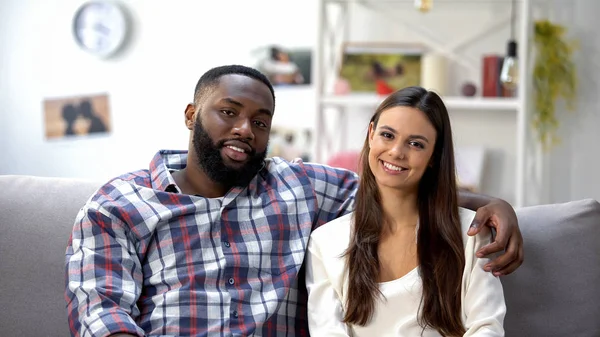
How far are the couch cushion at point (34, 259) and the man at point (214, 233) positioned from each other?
173mm

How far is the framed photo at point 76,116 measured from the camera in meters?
4.64

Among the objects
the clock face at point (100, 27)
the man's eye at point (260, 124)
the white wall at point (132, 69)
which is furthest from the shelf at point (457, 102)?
the man's eye at point (260, 124)

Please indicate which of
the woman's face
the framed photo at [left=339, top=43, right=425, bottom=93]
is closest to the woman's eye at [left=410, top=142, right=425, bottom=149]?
the woman's face

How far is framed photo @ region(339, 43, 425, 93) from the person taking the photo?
4043 millimetres

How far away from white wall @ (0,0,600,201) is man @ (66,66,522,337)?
86.7 inches

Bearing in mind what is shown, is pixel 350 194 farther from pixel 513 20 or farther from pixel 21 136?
pixel 21 136

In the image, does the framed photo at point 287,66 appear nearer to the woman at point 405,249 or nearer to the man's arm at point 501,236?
the woman at point 405,249

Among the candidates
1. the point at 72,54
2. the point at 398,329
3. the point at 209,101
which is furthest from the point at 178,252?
the point at 72,54

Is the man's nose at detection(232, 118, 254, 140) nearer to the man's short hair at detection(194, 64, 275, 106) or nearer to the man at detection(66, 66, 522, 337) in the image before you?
the man at detection(66, 66, 522, 337)

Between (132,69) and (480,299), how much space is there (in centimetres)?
321

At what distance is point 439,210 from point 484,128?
232 cm

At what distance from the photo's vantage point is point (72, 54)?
15.3 feet

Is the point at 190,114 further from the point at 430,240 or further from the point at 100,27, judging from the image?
the point at 100,27

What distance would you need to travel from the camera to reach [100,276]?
1807 mm
